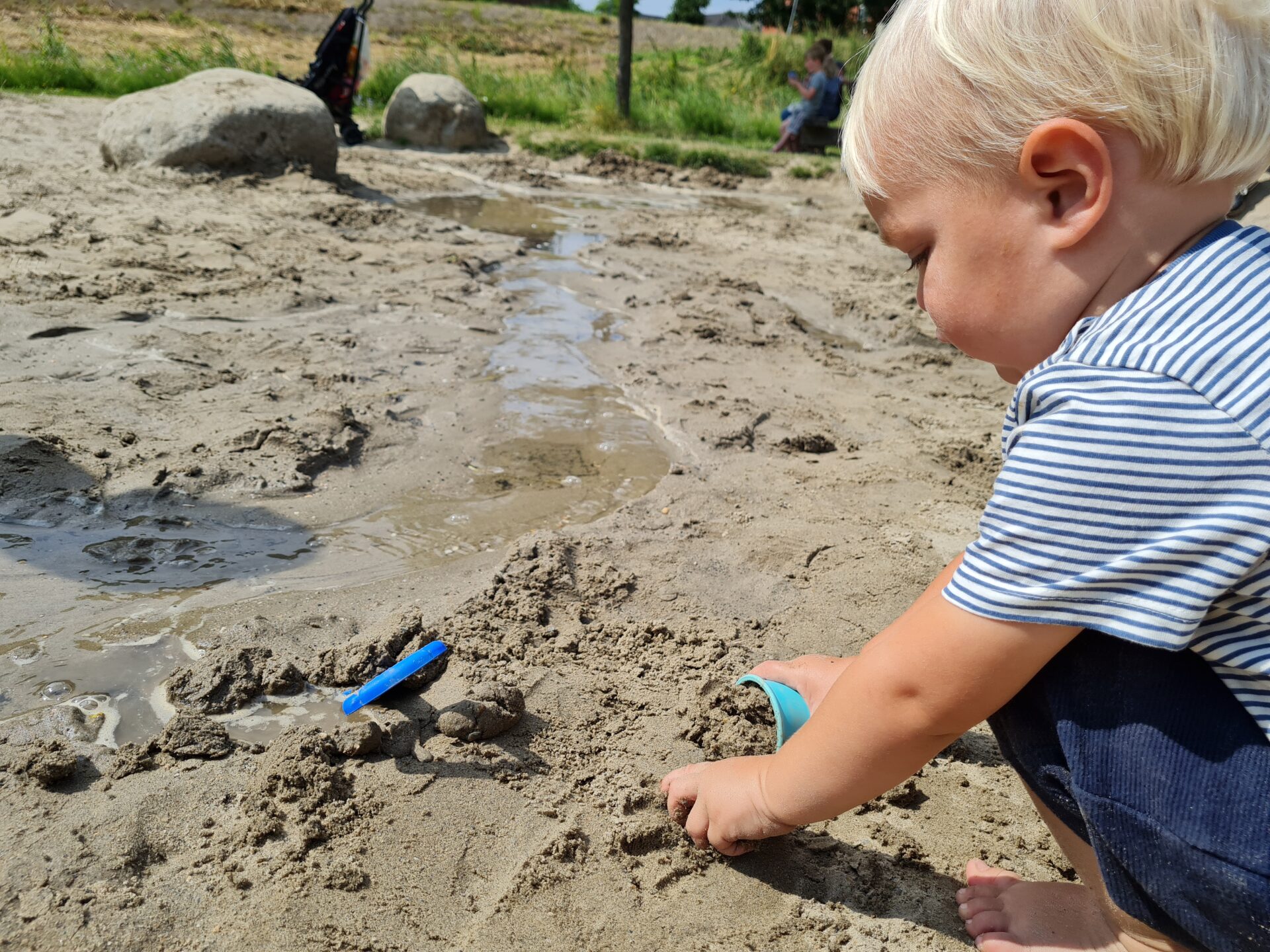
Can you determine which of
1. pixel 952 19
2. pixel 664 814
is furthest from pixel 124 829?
pixel 952 19

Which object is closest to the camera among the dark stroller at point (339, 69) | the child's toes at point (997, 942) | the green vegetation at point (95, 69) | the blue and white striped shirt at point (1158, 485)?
the blue and white striped shirt at point (1158, 485)

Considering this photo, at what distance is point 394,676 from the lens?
175 cm

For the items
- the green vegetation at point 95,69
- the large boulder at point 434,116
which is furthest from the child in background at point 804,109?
the green vegetation at point 95,69

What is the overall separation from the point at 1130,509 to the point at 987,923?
817 mm

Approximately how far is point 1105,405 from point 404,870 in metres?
1.26

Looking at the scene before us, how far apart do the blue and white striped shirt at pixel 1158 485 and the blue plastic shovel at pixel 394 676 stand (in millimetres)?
993

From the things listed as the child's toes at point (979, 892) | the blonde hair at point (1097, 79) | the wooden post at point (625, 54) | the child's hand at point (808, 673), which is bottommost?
the child's toes at point (979, 892)

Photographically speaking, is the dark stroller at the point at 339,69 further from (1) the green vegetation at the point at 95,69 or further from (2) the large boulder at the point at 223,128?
(2) the large boulder at the point at 223,128

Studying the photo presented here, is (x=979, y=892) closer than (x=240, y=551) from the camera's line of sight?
Yes

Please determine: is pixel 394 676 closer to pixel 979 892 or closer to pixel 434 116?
pixel 979 892

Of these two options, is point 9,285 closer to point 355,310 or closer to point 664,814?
point 355,310

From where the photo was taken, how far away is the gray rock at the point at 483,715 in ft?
6.00

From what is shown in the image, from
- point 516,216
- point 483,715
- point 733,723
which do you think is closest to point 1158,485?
point 733,723

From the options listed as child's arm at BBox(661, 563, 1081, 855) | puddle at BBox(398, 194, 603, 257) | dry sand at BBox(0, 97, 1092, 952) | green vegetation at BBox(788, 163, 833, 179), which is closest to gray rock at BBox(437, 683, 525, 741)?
dry sand at BBox(0, 97, 1092, 952)
